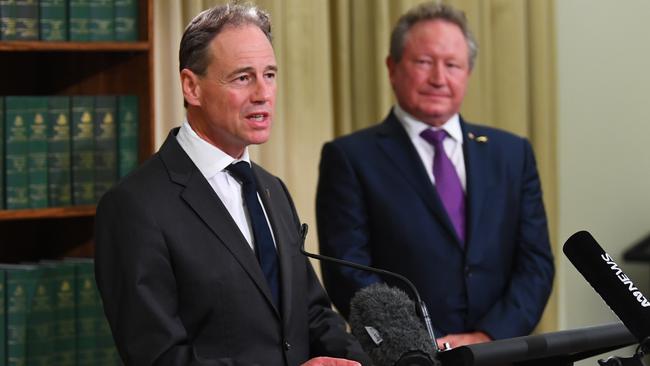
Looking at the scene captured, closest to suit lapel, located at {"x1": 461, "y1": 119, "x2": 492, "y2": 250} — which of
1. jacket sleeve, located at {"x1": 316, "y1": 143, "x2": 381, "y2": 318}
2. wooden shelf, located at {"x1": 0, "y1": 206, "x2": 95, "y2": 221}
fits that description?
jacket sleeve, located at {"x1": 316, "y1": 143, "x2": 381, "y2": 318}

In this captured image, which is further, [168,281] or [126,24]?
[126,24]

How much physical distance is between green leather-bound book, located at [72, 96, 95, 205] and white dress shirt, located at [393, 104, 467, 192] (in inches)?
31.1

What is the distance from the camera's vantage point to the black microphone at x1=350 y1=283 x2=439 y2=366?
1.52m

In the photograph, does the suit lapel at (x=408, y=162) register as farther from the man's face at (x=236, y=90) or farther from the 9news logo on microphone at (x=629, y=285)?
the 9news logo on microphone at (x=629, y=285)

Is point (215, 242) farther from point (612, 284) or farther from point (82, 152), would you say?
point (82, 152)

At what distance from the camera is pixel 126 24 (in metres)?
2.90

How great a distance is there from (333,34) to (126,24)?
910 millimetres

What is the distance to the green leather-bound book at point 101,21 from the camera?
2863mm

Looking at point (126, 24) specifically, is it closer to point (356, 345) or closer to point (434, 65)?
point (434, 65)

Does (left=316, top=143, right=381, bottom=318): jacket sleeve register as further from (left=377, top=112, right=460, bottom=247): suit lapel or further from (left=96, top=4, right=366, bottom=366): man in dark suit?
(left=96, top=4, right=366, bottom=366): man in dark suit

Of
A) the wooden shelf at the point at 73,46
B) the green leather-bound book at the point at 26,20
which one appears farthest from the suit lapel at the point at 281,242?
the green leather-bound book at the point at 26,20

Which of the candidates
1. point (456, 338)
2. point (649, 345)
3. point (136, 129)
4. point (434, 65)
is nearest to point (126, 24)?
point (136, 129)

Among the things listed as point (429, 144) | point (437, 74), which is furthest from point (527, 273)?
point (437, 74)

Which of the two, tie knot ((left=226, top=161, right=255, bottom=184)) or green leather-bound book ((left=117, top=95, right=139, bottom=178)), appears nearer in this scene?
tie knot ((left=226, top=161, right=255, bottom=184))
